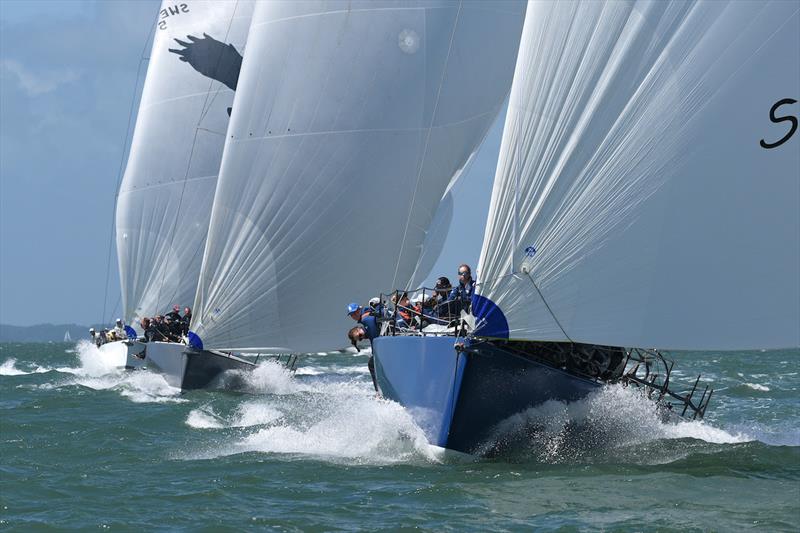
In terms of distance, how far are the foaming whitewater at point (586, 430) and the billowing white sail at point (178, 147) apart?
1885 centimetres

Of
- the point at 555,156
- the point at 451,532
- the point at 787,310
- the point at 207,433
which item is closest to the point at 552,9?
the point at 555,156

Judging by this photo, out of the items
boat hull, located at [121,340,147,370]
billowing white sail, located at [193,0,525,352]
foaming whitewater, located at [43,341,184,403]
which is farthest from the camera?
boat hull, located at [121,340,147,370]

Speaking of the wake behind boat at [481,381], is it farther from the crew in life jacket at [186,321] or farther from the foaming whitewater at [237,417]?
the crew in life jacket at [186,321]

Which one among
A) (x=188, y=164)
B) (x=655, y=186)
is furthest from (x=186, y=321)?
(x=655, y=186)

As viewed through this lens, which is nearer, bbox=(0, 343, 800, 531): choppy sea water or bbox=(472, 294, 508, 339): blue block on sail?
bbox=(0, 343, 800, 531): choppy sea water

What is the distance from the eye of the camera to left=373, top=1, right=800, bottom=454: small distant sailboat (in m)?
11.0

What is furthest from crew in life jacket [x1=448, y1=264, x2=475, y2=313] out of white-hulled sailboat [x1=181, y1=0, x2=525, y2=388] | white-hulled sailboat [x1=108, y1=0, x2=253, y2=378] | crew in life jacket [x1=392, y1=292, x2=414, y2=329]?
white-hulled sailboat [x1=108, y1=0, x2=253, y2=378]

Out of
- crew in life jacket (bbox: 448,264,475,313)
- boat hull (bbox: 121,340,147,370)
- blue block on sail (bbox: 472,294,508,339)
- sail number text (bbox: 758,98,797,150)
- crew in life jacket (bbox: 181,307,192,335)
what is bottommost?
boat hull (bbox: 121,340,147,370)

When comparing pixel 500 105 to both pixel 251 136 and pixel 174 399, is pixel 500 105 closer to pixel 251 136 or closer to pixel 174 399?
pixel 251 136

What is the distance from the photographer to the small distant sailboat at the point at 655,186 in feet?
36.1

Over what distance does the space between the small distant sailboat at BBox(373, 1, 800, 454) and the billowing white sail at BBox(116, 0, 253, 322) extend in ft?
63.4

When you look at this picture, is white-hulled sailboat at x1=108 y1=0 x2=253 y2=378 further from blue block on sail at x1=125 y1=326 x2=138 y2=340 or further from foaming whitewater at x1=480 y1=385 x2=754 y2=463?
Result: foaming whitewater at x1=480 y1=385 x2=754 y2=463

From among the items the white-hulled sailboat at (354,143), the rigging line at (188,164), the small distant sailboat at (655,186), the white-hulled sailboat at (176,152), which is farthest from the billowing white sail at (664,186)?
the rigging line at (188,164)

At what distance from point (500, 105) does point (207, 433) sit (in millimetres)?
8359
